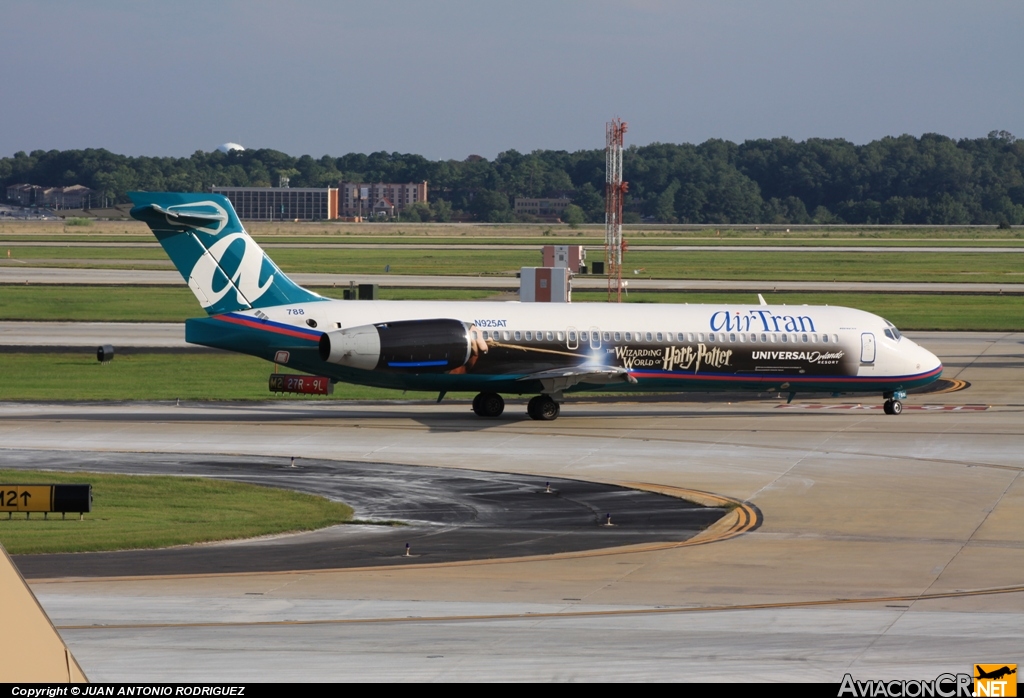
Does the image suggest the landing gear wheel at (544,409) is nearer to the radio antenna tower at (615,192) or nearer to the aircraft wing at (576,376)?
the aircraft wing at (576,376)

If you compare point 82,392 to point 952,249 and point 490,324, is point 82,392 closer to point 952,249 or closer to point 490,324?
point 490,324

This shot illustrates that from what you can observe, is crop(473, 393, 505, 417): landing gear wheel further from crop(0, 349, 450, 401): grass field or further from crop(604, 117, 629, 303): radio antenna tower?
crop(604, 117, 629, 303): radio antenna tower

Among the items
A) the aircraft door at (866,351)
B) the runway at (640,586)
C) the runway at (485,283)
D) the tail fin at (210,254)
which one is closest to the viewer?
the runway at (640,586)

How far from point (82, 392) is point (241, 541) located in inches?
943

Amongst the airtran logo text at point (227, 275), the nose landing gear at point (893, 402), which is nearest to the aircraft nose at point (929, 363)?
the nose landing gear at point (893, 402)

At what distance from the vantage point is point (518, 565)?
23.1 m

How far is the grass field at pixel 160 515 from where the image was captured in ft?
80.7

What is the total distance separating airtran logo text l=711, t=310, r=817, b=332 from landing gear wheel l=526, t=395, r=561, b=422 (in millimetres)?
5597

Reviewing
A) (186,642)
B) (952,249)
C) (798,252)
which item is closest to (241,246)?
(186,642)

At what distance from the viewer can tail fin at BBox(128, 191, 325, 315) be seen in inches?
1576

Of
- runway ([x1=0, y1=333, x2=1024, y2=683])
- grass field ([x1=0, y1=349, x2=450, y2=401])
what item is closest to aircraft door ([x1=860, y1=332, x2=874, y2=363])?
runway ([x1=0, y1=333, x2=1024, y2=683])

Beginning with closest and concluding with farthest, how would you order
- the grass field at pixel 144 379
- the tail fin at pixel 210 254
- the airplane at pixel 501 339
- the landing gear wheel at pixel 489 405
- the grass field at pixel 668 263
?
the airplane at pixel 501 339 → the tail fin at pixel 210 254 → the landing gear wheel at pixel 489 405 → the grass field at pixel 144 379 → the grass field at pixel 668 263

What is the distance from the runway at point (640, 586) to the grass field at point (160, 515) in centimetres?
314

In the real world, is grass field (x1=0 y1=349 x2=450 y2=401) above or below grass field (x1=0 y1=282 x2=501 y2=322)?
below
